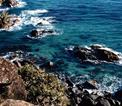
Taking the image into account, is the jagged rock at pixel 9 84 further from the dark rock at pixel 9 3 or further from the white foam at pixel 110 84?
the dark rock at pixel 9 3

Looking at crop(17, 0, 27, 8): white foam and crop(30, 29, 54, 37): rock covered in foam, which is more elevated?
crop(17, 0, 27, 8): white foam

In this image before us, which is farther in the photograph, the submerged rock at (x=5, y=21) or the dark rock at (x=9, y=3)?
the dark rock at (x=9, y=3)

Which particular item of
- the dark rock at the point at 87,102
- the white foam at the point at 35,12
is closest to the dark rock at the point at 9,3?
the white foam at the point at 35,12

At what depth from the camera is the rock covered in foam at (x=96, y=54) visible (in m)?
61.7

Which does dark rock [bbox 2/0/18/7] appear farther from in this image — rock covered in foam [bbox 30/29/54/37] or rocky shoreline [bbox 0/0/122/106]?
rock covered in foam [bbox 30/29/54/37]

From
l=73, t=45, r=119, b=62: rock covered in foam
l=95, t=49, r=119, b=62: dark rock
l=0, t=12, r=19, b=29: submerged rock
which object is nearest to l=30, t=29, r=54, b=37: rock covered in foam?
l=0, t=12, r=19, b=29: submerged rock

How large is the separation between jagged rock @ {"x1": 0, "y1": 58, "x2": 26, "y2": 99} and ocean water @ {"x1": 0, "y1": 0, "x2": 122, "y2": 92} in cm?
2285

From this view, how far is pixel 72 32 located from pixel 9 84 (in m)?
46.8

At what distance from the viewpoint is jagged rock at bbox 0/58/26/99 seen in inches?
1241

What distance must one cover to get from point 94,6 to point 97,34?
26.4 meters

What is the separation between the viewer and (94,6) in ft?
331

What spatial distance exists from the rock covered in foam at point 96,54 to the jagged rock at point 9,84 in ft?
98.4

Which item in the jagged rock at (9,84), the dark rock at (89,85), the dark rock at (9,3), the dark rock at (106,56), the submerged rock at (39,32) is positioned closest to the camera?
the jagged rock at (9,84)

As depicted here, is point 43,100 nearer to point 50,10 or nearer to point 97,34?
point 97,34
